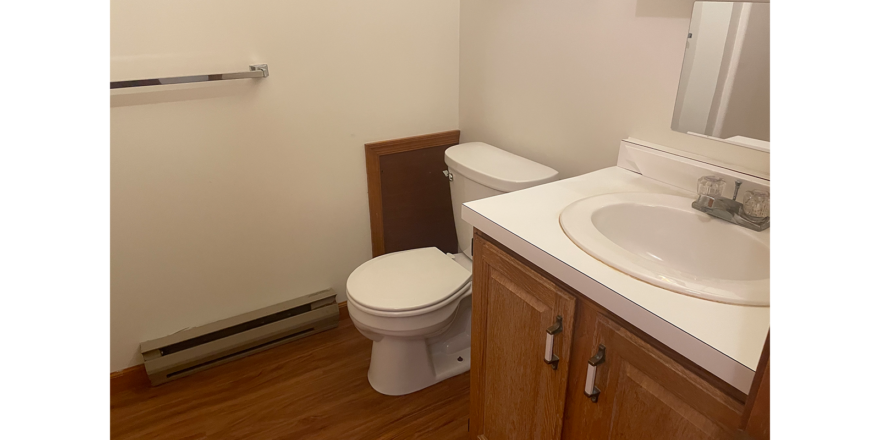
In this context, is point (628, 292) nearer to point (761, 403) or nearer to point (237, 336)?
point (761, 403)

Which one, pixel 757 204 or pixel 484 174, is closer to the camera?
pixel 757 204

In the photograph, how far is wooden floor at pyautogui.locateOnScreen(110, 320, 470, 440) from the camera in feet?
5.49

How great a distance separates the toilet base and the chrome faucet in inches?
33.3

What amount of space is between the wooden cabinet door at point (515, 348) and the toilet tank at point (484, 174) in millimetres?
387

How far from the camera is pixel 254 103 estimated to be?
175 centimetres

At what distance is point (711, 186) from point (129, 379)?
1.93 metres

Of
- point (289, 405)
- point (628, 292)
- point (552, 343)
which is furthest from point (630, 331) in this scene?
point (289, 405)

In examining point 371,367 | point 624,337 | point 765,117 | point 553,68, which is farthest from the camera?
point 371,367

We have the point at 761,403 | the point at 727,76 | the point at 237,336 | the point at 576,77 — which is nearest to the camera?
the point at 761,403

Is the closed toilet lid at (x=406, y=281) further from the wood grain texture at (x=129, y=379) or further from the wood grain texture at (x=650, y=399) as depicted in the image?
the wood grain texture at (x=129, y=379)

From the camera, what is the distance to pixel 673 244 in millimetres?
1195
